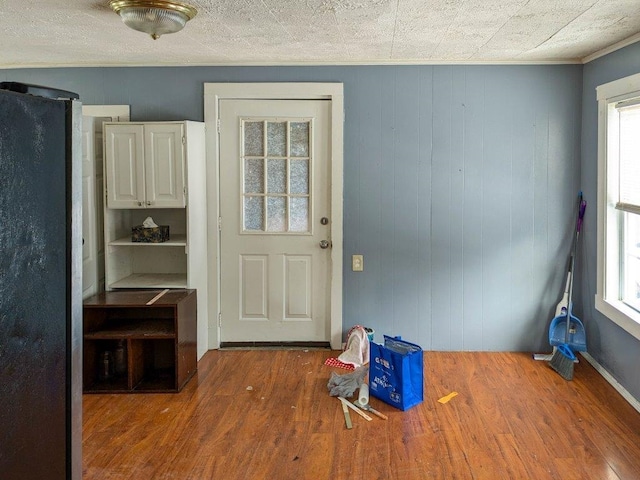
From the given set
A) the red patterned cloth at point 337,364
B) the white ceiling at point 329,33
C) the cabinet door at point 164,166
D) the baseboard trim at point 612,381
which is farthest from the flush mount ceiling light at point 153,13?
the baseboard trim at point 612,381

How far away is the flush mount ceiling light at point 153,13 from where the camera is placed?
2.88 meters

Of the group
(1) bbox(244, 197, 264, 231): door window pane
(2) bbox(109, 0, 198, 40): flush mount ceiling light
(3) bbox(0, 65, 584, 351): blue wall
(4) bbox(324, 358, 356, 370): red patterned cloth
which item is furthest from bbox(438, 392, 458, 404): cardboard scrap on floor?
(2) bbox(109, 0, 198, 40): flush mount ceiling light

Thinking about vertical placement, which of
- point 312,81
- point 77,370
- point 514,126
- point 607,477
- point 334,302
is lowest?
point 607,477

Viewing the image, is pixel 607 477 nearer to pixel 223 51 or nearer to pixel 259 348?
pixel 259 348

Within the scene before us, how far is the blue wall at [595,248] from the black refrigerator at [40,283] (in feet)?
11.1

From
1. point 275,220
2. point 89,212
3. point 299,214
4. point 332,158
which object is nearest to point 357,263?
point 299,214

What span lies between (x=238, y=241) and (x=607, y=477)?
2986 millimetres

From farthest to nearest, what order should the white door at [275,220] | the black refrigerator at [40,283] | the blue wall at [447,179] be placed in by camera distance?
the white door at [275,220], the blue wall at [447,179], the black refrigerator at [40,283]

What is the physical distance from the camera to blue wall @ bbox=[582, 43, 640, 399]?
371 centimetres

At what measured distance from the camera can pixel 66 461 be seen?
51.5 inches

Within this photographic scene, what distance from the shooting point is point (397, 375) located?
3588mm

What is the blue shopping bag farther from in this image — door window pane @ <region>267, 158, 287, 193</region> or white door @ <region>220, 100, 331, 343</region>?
door window pane @ <region>267, 158, 287, 193</region>

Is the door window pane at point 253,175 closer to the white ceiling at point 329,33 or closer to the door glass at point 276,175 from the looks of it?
the door glass at point 276,175

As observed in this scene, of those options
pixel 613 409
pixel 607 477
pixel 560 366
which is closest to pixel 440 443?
pixel 607 477
